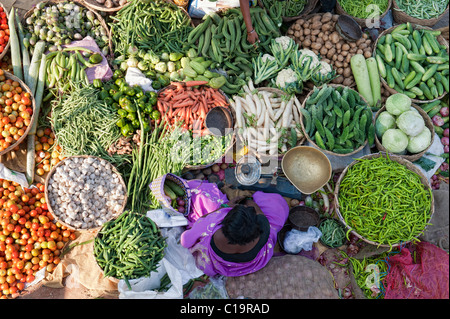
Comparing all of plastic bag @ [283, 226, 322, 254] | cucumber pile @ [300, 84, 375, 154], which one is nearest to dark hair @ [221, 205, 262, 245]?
plastic bag @ [283, 226, 322, 254]

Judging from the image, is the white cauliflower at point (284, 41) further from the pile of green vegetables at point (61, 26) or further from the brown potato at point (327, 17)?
the pile of green vegetables at point (61, 26)

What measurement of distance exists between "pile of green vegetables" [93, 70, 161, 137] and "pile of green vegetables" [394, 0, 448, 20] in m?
3.55

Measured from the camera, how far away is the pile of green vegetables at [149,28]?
429cm

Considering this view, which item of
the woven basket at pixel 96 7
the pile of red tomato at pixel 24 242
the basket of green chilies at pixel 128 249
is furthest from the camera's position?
the woven basket at pixel 96 7

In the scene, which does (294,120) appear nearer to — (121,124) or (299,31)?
(299,31)

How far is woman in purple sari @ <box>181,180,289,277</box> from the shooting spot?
288 centimetres

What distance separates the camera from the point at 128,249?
315cm

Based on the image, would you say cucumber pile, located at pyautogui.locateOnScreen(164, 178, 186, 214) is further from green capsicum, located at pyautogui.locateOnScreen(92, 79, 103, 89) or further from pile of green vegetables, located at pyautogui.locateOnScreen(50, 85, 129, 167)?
green capsicum, located at pyautogui.locateOnScreen(92, 79, 103, 89)

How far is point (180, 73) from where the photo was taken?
4.31 meters

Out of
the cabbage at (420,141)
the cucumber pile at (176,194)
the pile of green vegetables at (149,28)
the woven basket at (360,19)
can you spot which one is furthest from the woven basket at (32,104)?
the cabbage at (420,141)

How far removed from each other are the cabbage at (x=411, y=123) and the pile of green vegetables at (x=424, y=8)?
5.52 ft

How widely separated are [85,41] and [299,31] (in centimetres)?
268

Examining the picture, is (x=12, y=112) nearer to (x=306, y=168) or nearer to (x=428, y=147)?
(x=306, y=168)

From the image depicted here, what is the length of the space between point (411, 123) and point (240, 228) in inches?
92.4
